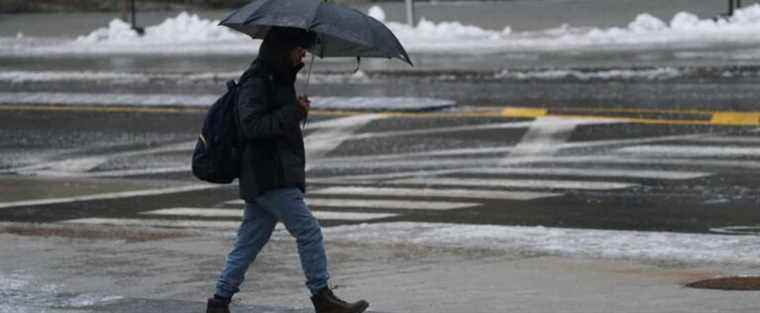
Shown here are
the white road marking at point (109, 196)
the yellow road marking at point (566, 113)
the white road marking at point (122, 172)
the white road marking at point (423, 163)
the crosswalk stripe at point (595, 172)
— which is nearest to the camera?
the white road marking at point (109, 196)

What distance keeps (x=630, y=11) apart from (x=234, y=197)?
18.2 metres

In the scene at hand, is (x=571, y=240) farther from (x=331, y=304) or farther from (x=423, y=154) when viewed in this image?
(x=423, y=154)

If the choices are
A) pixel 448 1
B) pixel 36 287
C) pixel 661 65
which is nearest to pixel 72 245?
pixel 36 287

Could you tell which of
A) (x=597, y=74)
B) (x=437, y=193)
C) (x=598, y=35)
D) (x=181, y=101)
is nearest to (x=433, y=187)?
(x=437, y=193)

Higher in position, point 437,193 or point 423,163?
point 437,193

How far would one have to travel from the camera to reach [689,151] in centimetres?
1709

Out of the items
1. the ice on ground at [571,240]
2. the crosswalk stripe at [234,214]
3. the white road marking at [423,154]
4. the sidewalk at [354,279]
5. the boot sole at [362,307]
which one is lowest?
the white road marking at [423,154]

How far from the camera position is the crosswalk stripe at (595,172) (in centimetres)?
1550

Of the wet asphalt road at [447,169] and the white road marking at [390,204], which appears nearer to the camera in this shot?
the wet asphalt road at [447,169]

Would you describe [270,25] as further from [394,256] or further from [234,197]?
[234,197]

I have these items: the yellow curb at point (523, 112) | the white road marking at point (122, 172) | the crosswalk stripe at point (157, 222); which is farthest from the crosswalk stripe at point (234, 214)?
the yellow curb at point (523, 112)

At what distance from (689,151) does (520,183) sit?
2.40 meters

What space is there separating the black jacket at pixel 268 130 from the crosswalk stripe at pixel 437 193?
5966mm

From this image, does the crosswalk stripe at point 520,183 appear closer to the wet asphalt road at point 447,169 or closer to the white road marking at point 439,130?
the wet asphalt road at point 447,169
